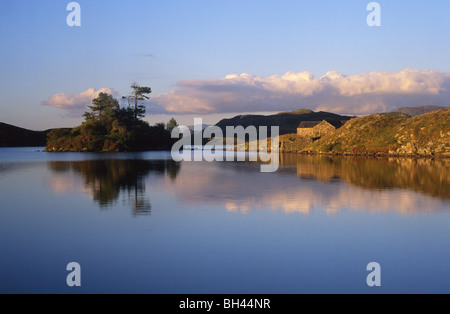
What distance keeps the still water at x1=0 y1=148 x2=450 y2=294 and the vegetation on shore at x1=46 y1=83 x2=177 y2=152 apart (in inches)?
4483

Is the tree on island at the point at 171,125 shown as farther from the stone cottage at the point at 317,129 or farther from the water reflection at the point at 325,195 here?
the water reflection at the point at 325,195

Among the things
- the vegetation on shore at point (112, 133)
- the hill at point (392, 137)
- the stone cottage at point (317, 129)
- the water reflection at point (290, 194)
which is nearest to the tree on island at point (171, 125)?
the vegetation on shore at point (112, 133)

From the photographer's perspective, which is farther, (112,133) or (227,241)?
(112,133)

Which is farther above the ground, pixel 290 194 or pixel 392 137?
pixel 392 137

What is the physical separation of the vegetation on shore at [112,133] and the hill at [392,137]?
67.6 meters

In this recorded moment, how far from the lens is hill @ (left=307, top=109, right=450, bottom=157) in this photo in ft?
271

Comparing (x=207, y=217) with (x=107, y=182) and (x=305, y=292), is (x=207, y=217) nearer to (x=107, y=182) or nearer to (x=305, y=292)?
(x=305, y=292)

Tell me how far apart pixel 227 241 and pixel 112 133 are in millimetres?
134588

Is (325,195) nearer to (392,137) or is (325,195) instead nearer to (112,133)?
(392,137)

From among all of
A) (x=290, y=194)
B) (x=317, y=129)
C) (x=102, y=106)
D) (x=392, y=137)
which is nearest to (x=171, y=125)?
(x=102, y=106)

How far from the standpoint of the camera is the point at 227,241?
15172 mm

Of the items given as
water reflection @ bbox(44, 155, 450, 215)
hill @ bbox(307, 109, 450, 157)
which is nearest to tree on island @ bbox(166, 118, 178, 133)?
hill @ bbox(307, 109, 450, 157)

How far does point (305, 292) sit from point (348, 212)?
12134mm

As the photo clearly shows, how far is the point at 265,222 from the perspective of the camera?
18.7 meters
